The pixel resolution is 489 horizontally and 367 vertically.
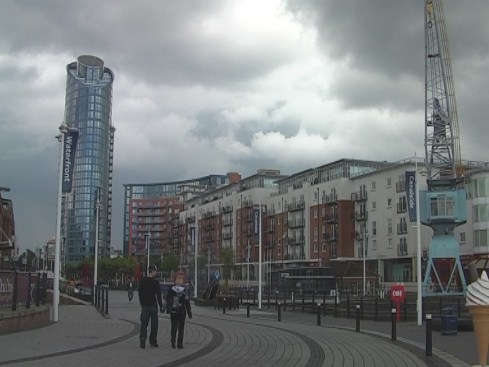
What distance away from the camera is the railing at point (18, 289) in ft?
60.4

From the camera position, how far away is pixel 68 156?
2481cm

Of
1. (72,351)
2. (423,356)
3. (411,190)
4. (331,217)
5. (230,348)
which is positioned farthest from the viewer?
(331,217)

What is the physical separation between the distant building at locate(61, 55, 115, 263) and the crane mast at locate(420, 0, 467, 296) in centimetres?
10542

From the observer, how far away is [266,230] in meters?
120

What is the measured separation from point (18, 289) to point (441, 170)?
184 ft

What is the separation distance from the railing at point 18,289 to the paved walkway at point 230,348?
101 centimetres

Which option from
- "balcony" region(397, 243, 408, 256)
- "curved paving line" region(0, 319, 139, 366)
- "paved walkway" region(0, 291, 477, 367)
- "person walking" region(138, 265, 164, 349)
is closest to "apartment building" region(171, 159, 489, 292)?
"balcony" region(397, 243, 408, 256)

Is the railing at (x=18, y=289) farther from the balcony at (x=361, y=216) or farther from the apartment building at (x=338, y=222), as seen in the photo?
the balcony at (x=361, y=216)

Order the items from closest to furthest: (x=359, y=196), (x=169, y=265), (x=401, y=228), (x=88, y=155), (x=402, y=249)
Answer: (x=402, y=249) < (x=401, y=228) < (x=359, y=196) < (x=169, y=265) < (x=88, y=155)

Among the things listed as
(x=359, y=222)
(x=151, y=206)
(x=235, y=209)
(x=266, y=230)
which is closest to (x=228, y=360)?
(x=359, y=222)

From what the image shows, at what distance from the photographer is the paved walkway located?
12.9 meters

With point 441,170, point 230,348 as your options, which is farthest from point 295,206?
point 230,348

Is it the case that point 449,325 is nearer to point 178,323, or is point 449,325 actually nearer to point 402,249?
point 178,323

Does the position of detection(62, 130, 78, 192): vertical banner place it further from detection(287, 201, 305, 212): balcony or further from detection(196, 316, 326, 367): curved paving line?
detection(287, 201, 305, 212): balcony
